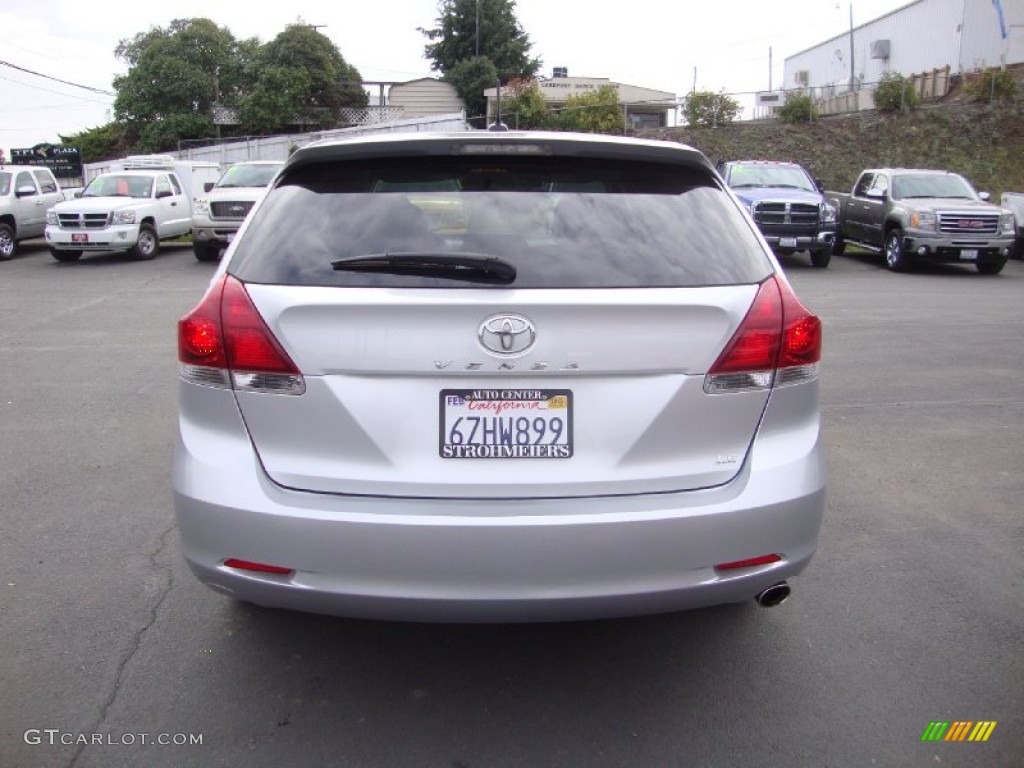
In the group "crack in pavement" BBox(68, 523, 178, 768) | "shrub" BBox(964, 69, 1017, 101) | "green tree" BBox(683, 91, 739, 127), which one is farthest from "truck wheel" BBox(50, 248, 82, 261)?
"shrub" BBox(964, 69, 1017, 101)

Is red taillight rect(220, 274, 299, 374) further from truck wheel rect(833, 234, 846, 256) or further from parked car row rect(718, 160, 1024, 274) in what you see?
truck wheel rect(833, 234, 846, 256)

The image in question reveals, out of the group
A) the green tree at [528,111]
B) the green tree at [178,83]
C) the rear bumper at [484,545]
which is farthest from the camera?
the green tree at [178,83]

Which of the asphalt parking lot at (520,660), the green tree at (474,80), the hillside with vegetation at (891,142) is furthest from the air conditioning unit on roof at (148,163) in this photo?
the green tree at (474,80)

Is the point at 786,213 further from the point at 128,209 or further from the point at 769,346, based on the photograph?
the point at 769,346

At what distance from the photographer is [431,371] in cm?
275

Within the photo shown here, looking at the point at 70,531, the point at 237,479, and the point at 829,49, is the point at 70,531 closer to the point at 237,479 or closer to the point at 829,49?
the point at 237,479

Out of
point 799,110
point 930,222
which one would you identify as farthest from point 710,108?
point 930,222

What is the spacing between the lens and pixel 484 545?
107 inches

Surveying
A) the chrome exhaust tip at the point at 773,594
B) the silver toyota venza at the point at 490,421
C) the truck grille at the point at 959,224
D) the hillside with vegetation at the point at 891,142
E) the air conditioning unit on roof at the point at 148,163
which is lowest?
the chrome exhaust tip at the point at 773,594

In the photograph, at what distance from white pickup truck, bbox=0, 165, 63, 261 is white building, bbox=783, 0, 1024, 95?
26508 millimetres

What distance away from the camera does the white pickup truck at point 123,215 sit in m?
18.2

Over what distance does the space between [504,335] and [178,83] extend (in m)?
46.0

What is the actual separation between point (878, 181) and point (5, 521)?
1838cm

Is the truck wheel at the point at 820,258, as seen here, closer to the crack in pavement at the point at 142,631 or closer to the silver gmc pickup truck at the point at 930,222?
the silver gmc pickup truck at the point at 930,222
